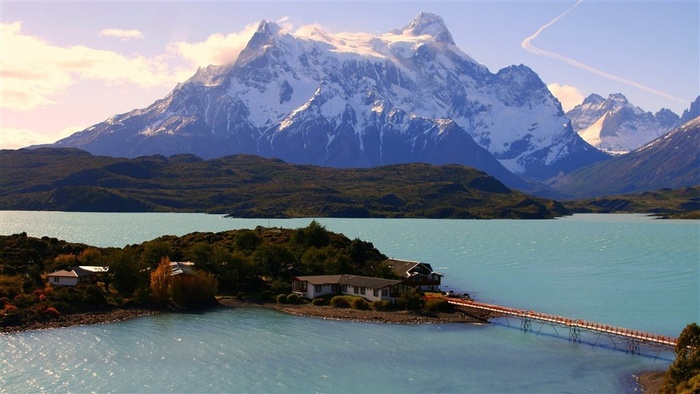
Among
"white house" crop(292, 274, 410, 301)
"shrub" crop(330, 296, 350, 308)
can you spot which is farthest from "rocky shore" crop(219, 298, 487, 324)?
"white house" crop(292, 274, 410, 301)

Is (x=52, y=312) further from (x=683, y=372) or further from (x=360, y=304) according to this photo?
(x=683, y=372)

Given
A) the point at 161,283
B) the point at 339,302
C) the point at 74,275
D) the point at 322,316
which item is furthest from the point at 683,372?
the point at 74,275

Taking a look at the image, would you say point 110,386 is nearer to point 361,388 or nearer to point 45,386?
point 45,386

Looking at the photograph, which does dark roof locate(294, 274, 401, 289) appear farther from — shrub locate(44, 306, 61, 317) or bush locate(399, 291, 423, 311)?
shrub locate(44, 306, 61, 317)

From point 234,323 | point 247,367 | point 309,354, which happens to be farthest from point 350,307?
point 247,367

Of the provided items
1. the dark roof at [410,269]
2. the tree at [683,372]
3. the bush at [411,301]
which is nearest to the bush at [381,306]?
the bush at [411,301]

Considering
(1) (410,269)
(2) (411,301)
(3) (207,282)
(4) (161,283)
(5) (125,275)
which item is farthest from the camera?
(1) (410,269)
